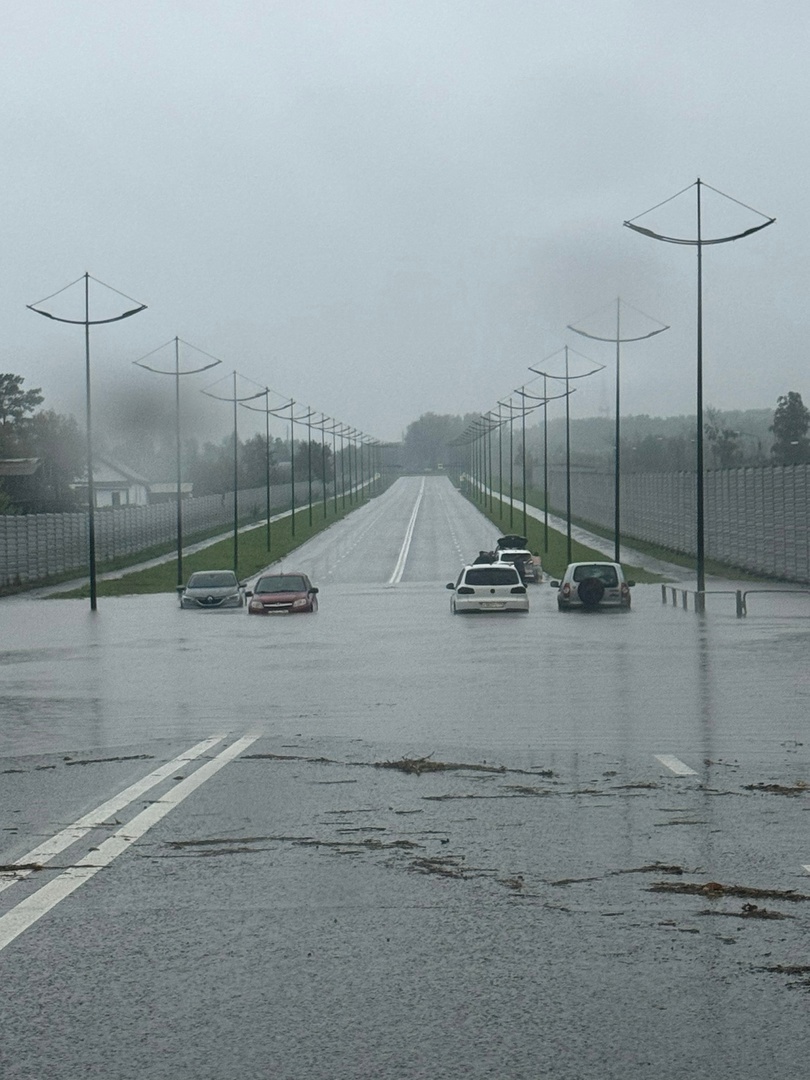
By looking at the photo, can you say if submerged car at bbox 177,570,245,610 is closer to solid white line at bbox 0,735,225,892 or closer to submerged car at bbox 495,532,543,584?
submerged car at bbox 495,532,543,584

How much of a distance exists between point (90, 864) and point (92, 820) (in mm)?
1842

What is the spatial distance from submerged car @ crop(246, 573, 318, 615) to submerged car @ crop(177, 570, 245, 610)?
256 cm

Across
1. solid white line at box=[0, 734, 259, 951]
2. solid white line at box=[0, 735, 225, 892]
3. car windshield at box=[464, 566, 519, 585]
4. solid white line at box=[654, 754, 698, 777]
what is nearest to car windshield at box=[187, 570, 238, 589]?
car windshield at box=[464, 566, 519, 585]

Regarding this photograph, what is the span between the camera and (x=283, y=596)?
160 ft

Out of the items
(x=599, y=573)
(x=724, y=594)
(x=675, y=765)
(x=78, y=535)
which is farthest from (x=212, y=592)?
(x=675, y=765)

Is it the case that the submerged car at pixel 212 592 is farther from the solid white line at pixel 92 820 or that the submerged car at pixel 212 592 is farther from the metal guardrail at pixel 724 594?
the solid white line at pixel 92 820

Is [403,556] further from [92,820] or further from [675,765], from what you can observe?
[92,820]

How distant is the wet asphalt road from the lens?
6.18 m

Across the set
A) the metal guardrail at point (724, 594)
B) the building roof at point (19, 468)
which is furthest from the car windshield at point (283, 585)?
the building roof at point (19, 468)

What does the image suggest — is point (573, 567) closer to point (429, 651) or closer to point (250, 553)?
point (429, 651)

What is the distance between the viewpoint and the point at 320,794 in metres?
12.8

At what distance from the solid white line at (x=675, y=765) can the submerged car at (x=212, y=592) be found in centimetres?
3841

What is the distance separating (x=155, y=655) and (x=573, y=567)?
19.1m

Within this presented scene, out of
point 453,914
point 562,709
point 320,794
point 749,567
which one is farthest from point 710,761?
point 749,567
